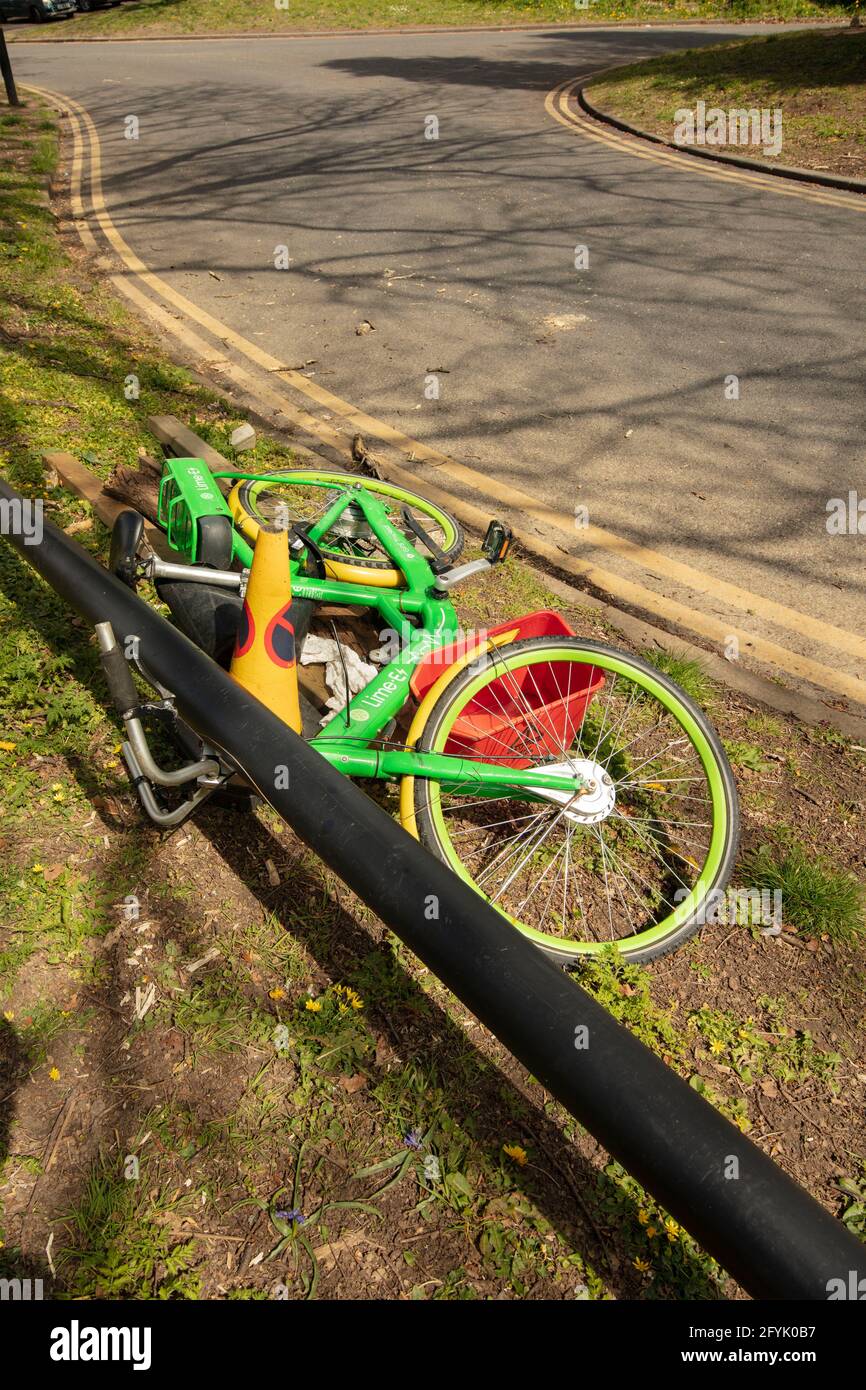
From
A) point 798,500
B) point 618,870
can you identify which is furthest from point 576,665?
point 798,500

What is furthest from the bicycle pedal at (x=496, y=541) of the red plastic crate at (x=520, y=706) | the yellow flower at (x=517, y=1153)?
the yellow flower at (x=517, y=1153)

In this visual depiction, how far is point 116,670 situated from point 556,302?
6.28 meters

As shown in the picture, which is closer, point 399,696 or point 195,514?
point 399,696

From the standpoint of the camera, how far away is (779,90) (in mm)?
13234

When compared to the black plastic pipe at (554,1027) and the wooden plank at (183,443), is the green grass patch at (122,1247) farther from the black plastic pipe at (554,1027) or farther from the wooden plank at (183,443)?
the wooden plank at (183,443)

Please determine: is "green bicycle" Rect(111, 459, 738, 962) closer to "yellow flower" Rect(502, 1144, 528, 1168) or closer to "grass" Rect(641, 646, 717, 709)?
"grass" Rect(641, 646, 717, 709)

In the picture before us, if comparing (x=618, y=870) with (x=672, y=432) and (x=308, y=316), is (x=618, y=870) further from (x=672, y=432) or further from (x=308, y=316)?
(x=308, y=316)

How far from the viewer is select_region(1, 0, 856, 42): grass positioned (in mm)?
24375

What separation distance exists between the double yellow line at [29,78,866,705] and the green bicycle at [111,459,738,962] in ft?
2.73

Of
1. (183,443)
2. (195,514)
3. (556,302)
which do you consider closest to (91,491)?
(183,443)

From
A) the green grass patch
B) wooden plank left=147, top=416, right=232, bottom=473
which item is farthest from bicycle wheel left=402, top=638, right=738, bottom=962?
wooden plank left=147, top=416, right=232, bottom=473

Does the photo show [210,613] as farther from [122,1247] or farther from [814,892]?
[814,892]

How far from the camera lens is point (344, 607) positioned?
3754 mm
